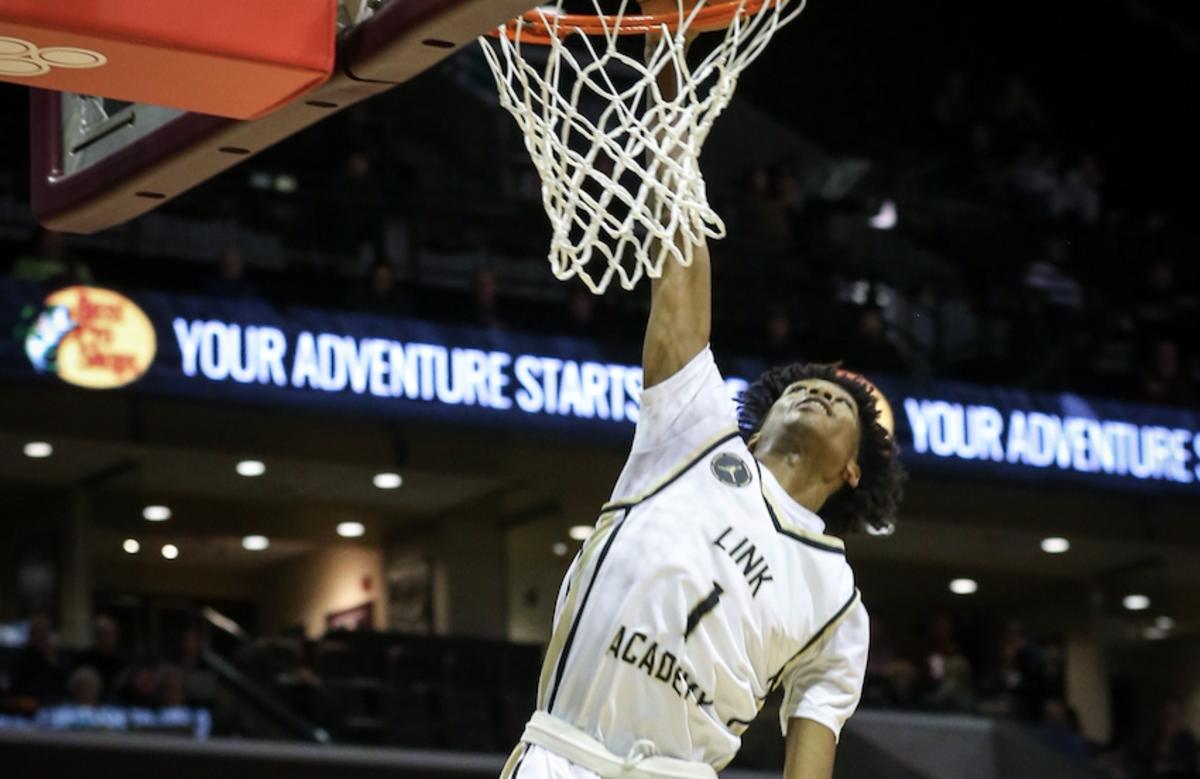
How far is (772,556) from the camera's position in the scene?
4.04 m

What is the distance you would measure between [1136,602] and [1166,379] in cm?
403

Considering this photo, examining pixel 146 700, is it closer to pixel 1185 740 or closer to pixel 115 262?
pixel 115 262

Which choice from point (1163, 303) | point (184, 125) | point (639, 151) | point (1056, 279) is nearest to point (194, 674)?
point (639, 151)

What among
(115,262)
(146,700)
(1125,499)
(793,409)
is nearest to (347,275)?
(115,262)

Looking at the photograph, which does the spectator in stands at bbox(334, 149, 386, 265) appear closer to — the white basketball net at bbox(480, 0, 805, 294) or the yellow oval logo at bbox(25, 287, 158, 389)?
the yellow oval logo at bbox(25, 287, 158, 389)

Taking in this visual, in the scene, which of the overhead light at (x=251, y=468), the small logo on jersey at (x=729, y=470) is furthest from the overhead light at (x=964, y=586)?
the small logo on jersey at (x=729, y=470)

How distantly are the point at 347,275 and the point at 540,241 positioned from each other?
206cm

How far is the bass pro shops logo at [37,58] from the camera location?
11.2 feet

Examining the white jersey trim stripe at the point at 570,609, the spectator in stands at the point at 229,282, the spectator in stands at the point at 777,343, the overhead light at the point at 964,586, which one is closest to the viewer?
the white jersey trim stripe at the point at 570,609

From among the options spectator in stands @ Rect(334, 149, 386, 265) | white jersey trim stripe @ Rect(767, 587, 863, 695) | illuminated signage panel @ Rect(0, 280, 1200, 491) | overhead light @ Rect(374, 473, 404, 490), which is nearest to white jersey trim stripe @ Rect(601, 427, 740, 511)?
white jersey trim stripe @ Rect(767, 587, 863, 695)

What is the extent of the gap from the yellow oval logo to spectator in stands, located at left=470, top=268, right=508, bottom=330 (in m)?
2.28

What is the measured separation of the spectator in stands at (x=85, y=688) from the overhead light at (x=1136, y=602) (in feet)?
37.2

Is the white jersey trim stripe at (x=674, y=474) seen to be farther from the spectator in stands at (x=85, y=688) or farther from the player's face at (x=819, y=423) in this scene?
the spectator in stands at (x=85, y=688)

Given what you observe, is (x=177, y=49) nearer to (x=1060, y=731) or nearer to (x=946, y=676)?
(x=1060, y=731)
